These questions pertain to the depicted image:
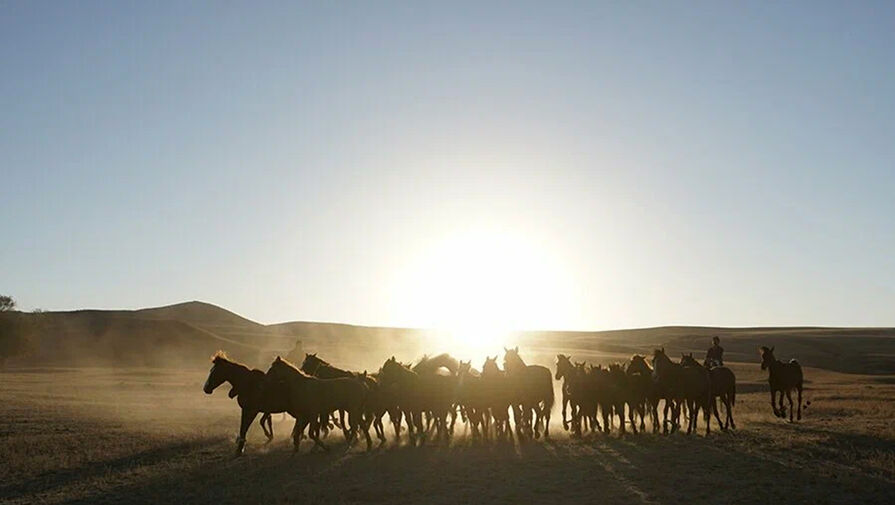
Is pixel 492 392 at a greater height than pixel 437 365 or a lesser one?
lesser

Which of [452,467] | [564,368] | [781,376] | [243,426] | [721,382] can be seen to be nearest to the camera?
[452,467]

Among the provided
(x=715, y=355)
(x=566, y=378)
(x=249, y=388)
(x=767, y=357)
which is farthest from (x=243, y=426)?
(x=767, y=357)

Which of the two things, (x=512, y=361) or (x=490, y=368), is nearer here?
(x=490, y=368)

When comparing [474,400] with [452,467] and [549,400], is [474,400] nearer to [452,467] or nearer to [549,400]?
[549,400]

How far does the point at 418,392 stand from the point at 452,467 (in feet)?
17.1

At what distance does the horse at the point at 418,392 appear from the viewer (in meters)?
19.9

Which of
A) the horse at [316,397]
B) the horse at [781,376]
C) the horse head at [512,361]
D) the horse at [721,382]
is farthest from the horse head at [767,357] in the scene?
the horse at [316,397]

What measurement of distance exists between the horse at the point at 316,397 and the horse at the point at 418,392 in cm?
152

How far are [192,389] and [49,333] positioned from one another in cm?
6074

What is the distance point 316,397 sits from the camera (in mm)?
17875

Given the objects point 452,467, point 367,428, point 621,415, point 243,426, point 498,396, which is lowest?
point 452,467

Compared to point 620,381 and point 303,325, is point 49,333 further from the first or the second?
point 620,381

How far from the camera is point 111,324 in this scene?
98250 mm

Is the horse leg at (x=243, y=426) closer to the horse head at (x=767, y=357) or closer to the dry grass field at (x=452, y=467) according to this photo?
the dry grass field at (x=452, y=467)
